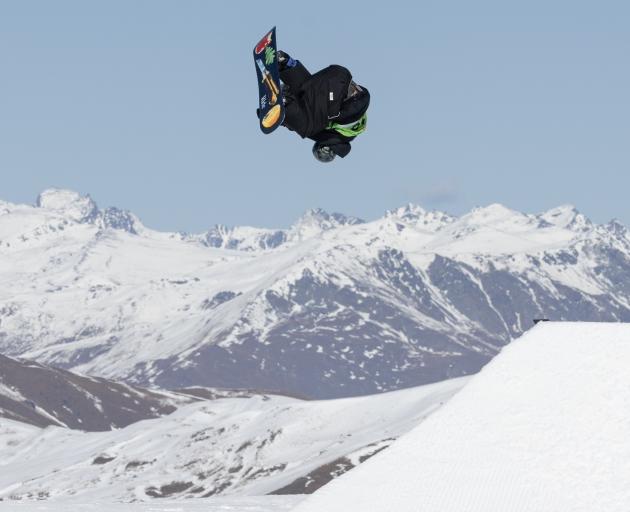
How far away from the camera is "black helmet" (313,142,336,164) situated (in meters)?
23.1

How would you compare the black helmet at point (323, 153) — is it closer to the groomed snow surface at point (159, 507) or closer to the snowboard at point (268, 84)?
the snowboard at point (268, 84)

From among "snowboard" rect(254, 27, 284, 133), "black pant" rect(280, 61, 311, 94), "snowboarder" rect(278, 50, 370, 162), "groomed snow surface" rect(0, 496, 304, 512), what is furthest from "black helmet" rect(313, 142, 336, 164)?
"groomed snow surface" rect(0, 496, 304, 512)

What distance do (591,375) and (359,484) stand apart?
295 inches

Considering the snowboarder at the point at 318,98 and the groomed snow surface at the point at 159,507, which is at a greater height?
the snowboarder at the point at 318,98

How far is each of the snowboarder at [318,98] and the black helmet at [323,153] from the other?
379 mm

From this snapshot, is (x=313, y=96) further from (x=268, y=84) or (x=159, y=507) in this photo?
(x=159, y=507)

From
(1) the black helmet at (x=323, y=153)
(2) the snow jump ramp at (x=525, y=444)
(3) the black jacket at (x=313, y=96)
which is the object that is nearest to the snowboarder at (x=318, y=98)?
(3) the black jacket at (x=313, y=96)

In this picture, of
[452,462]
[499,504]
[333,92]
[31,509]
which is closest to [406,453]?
[452,462]

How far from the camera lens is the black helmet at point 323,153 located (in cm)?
2306

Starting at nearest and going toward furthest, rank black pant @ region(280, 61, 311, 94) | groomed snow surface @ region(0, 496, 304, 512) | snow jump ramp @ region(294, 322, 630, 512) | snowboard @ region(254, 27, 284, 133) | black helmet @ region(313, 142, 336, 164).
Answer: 1. snowboard @ region(254, 27, 284, 133)
2. black pant @ region(280, 61, 311, 94)
3. black helmet @ region(313, 142, 336, 164)
4. snow jump ramp @ region(294, 322, 630, 512)
5. groomed snow surface @ region(0, 496, 304, 512)

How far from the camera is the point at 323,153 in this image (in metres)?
23.1

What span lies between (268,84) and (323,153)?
2.54 metres

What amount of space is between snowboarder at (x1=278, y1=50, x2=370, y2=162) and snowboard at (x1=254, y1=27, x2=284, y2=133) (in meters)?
0.40

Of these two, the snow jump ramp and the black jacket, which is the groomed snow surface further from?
the black jacket
